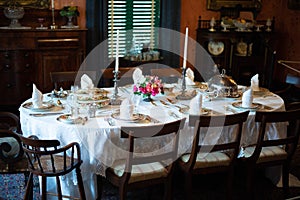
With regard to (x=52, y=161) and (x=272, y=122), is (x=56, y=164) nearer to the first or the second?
(x=52, y=161)

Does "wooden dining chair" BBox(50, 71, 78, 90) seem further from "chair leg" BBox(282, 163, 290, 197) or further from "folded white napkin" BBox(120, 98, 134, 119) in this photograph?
"chair leg" BBox(282, 163, 290, 197)

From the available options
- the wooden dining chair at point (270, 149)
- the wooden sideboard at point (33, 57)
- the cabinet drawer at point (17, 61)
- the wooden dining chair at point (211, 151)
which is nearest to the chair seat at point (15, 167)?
the wooden dining chair at point (211, 151)

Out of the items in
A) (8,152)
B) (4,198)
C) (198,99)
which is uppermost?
(198,99)

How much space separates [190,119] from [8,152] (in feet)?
4.63

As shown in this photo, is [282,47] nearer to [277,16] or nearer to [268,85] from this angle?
[277,16]

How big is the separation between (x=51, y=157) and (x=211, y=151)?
113 centimetres

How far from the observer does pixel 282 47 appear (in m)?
6.80

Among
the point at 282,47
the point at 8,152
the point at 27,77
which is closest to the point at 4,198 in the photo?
the point at 8,152

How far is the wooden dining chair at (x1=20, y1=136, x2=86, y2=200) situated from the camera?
2.52m

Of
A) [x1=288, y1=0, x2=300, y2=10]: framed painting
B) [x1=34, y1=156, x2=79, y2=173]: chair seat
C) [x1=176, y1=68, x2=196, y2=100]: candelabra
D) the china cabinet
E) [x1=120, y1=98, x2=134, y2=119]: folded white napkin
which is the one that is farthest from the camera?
[x1=288, y1=0, x2=300, y2=10]: framed painting

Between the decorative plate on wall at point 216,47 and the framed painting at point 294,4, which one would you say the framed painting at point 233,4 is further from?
the decorative plate on wall at point 216,47

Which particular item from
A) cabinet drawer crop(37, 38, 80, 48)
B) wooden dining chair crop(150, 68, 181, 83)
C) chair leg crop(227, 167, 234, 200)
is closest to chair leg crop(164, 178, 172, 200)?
chair leg crop(227, 167, 234, 200)

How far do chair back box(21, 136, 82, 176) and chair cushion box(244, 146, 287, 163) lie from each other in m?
1.34

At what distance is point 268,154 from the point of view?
313 centimetres
